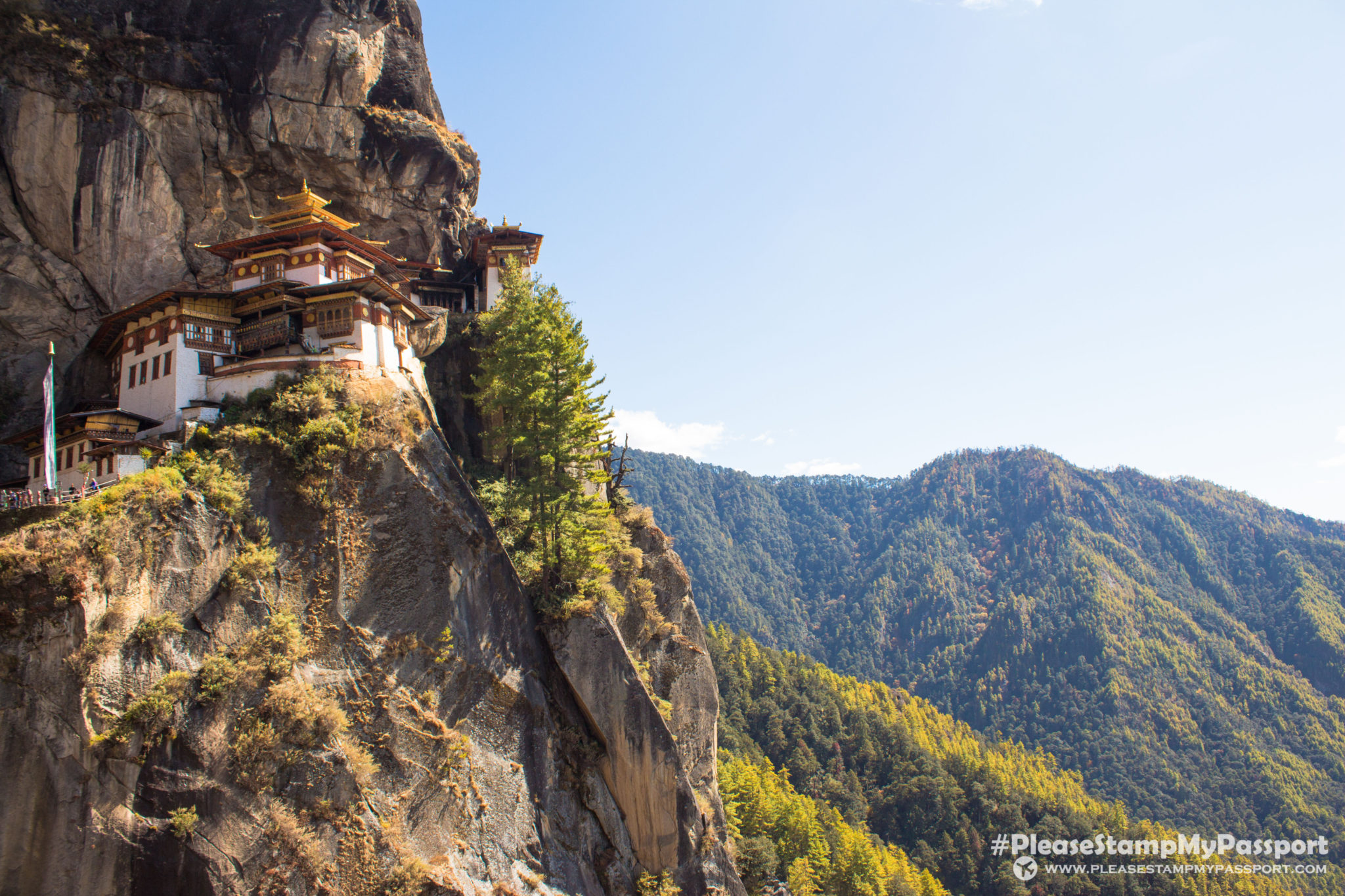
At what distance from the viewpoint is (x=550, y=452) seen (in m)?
34.6

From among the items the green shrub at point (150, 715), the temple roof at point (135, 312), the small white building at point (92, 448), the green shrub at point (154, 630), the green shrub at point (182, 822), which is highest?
the temple roof at point (135, 312)

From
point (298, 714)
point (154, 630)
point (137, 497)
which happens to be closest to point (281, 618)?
point (298, 714)

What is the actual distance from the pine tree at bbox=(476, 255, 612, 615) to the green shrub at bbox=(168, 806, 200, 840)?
14636 millimetres

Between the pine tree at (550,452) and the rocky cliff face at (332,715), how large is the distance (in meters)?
2.08

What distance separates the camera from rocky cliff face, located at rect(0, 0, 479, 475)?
125 ft

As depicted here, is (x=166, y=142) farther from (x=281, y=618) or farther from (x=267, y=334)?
(x=281, y=618)

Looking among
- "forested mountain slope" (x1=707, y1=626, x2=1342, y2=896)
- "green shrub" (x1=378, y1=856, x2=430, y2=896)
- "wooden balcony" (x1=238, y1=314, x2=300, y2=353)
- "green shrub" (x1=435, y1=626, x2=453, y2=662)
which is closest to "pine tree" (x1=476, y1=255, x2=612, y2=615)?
"green shrub" (x1=435, y1=626, x2=453, y2=662)

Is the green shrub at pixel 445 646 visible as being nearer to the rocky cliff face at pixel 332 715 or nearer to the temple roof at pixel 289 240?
the rocky cliff face at pixel 332 715

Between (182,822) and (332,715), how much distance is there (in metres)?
4.85

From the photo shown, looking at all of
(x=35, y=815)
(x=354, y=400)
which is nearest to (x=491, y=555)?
(x=354, y=400)

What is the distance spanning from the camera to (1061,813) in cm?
11375

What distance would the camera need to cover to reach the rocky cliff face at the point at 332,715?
2161 centimetres

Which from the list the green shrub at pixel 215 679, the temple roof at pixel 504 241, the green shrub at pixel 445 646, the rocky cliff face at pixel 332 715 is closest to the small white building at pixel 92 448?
the rocky cliff face at pixel 332 715

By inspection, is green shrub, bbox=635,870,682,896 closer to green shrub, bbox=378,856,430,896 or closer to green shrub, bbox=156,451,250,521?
green shrub, bbox=378,856,430,896
